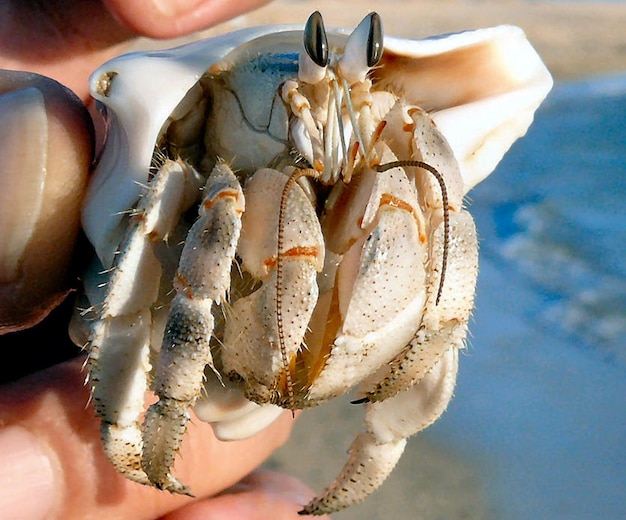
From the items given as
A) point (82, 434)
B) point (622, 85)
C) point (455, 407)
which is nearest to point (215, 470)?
point (82, 434)

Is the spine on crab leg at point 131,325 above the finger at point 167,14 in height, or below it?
below

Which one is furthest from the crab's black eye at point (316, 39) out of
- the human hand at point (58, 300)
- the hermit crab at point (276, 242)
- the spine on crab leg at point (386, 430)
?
the spine on crab leg at point (386, 430)

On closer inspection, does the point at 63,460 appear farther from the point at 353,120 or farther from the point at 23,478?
the point at 353,120

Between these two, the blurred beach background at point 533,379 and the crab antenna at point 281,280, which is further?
the blurred beach background at point 533,379

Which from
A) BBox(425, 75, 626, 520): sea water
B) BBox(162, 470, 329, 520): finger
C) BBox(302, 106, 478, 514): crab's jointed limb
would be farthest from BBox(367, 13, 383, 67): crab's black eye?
BBox(162, 470, 329, 520): finger

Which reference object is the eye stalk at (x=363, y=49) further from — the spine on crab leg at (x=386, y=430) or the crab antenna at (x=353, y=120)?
the spine on crab leg at (x=386, y=430)

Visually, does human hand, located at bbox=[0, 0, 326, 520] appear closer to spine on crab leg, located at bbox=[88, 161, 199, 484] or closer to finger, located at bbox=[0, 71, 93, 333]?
finger, located at bbox=[0, 71, 93, 333]

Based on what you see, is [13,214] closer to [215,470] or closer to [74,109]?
[74,109]
